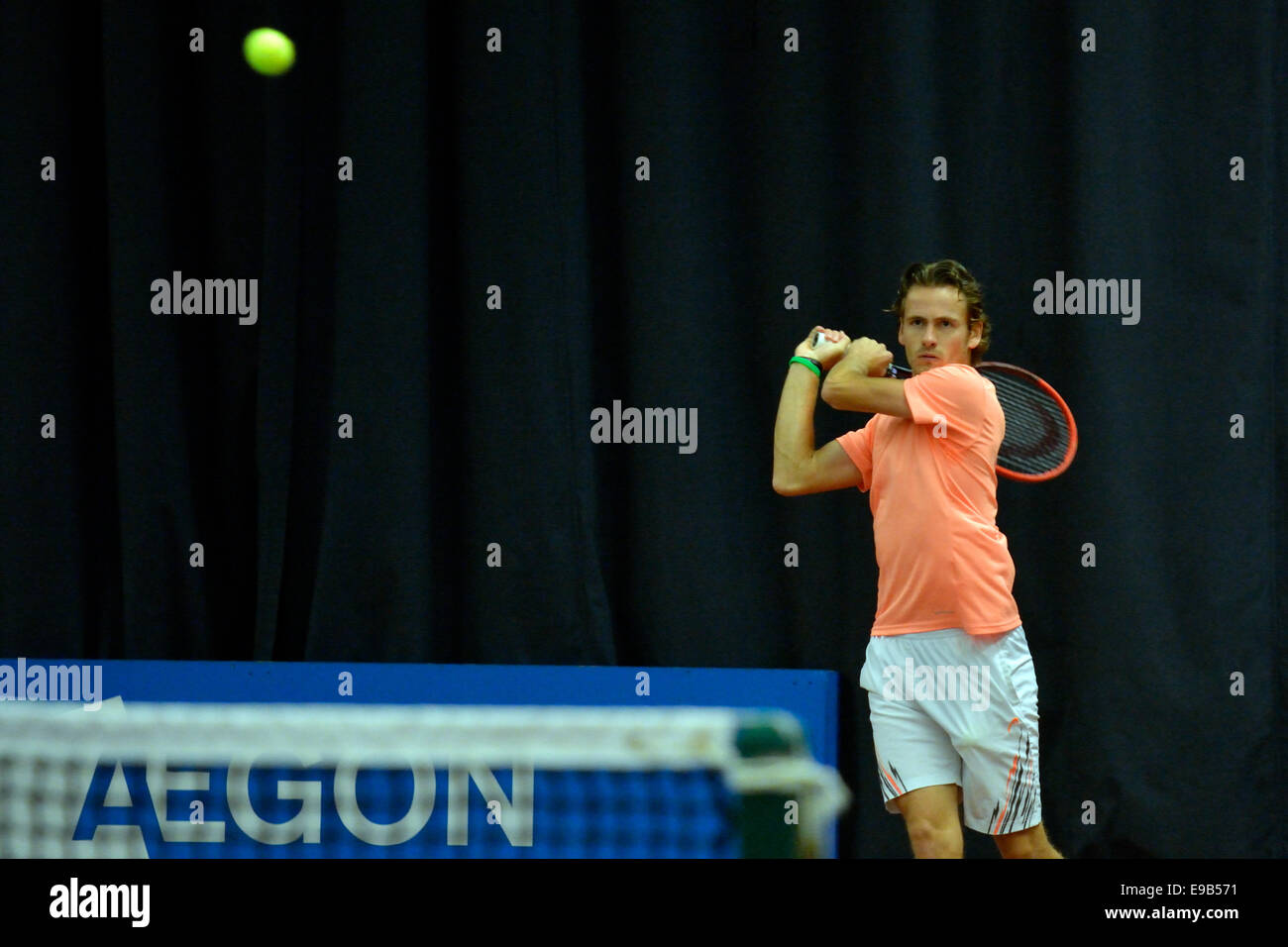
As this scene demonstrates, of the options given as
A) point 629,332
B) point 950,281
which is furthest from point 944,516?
point 629,332

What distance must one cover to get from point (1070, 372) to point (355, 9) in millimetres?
2368

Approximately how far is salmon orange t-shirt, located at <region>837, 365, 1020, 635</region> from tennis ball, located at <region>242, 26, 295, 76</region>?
2.28 m

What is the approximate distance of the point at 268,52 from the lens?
14.5 ft

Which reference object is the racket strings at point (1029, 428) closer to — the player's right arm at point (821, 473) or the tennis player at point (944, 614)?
the tennis player at point (944, 614)

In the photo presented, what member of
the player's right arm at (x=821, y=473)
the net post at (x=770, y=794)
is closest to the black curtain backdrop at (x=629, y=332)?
the net post at (x=770, y=794)

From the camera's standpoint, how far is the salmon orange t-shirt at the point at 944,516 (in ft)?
10.7

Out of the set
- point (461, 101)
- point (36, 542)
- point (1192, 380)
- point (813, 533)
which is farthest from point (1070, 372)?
point (36, 542)

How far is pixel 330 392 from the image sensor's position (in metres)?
4.39

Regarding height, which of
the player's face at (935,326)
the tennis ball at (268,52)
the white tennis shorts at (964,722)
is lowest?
the white tennis shorts at (964,722)

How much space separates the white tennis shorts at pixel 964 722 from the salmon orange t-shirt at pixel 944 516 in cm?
6

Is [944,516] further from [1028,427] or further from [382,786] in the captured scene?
[382,786]

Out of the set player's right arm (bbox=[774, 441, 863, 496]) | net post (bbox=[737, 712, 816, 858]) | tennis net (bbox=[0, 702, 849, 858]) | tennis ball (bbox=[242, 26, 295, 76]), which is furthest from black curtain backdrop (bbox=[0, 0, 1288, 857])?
player's right arm (bbox=[774, 441, 863, 496])

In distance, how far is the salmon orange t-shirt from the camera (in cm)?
326

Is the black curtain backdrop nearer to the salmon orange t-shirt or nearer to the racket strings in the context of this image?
the racket strings
